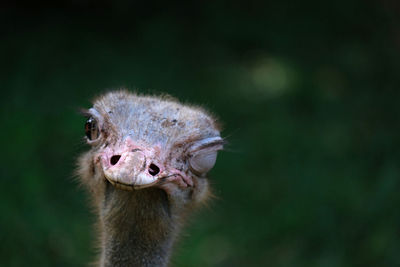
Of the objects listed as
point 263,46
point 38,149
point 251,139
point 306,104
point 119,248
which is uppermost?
point 263,46

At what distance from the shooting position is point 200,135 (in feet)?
7.10

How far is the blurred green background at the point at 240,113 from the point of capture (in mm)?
4070

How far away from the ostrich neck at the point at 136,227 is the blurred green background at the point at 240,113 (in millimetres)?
894

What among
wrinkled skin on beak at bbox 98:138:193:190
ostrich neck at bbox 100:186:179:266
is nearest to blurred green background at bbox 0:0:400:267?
ostrich neck at bbox 100:186:179:266

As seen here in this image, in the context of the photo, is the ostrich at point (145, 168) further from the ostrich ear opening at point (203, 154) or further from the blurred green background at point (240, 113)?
the blurred green background at point (240, 113)

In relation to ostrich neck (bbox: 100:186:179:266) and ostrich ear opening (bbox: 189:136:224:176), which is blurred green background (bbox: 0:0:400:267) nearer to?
ostrich neck (bbox: 100:186:179:266)

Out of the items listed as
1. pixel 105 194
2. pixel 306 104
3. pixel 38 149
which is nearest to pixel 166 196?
pixel 105 194

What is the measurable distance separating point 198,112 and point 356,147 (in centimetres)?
315

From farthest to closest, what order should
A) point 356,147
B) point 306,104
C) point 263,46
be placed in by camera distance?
1. point 263,46
2. point 306,104
3. point 356,147

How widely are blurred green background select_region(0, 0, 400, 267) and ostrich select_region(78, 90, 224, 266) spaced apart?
92cm

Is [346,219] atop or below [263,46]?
below

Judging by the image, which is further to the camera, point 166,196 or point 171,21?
point 171,21

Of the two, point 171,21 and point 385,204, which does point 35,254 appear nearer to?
point 385,204

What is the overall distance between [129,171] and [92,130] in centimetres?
45
